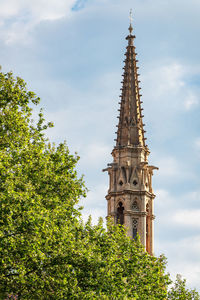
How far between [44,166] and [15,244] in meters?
5.12

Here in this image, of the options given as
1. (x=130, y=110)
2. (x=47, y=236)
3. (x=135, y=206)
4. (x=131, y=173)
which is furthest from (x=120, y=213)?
(x=47, y=236)

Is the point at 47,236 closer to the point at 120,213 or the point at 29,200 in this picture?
the point at 29,200

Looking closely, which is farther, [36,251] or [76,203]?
[76,203]

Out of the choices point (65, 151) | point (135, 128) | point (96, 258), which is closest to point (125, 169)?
point (135, 128)

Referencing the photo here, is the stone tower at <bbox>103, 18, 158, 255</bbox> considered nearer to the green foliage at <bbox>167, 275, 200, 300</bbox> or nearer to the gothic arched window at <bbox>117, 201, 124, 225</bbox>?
the gothic arched window at <bbox>117, 201, 124, 225</bbox>

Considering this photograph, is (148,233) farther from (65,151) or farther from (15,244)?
(15,244)

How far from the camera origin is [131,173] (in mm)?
58375

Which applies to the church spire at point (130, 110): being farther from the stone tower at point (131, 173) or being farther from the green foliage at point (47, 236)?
the green foliage at point (47, 236)

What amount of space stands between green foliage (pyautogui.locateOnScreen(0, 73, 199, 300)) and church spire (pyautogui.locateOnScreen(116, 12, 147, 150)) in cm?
2846

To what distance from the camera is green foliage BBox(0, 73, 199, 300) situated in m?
25.5

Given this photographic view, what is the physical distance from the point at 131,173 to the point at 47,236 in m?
32.5

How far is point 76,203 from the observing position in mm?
31188

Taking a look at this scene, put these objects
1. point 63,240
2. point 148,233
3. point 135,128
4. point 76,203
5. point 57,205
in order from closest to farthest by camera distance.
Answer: point 63,240 → point 57,205 → point 76,203 → point 148,233 → point 135,128

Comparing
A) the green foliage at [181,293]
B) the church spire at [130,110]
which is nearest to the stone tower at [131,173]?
the church spire at [130,110]
